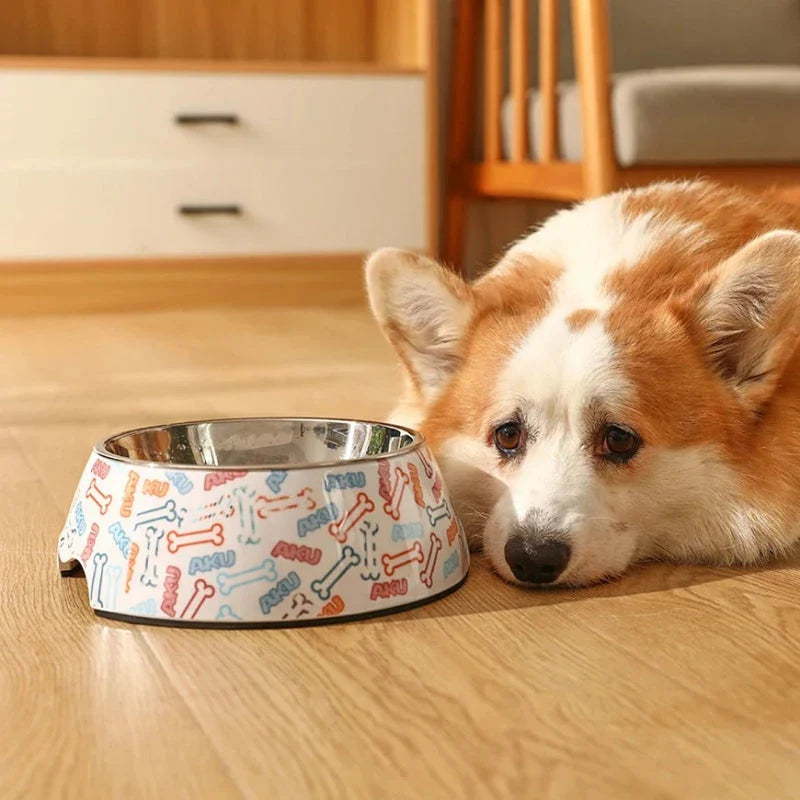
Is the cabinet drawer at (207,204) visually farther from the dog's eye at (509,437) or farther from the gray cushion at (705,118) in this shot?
the dog's eye at (509,437)

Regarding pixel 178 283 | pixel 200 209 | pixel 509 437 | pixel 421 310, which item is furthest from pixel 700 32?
pixel 509 437

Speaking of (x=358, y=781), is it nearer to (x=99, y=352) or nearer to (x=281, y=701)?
(x=281, y=701)

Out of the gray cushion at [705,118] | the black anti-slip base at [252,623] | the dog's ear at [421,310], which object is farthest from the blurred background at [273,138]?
the black anti-slip base at [252,623]

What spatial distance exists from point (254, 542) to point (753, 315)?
610 millimetres

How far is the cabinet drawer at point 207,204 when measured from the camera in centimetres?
396

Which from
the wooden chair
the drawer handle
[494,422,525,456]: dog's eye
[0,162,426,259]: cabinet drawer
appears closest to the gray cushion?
the wooden chair

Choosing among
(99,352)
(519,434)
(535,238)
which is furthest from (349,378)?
(519,434)

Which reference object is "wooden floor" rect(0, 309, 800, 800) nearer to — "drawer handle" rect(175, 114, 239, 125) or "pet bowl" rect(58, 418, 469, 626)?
"pet bowl" rect(58, 418, 469, 626)

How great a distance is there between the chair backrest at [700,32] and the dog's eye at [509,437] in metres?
2.93

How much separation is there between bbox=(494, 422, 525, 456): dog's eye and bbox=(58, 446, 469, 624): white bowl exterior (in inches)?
A: 7.8

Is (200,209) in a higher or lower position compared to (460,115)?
lower

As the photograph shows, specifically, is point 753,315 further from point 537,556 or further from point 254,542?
point 254,542

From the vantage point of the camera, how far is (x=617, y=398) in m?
1.38

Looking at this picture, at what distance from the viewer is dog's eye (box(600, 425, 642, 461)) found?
1390 millimetres
